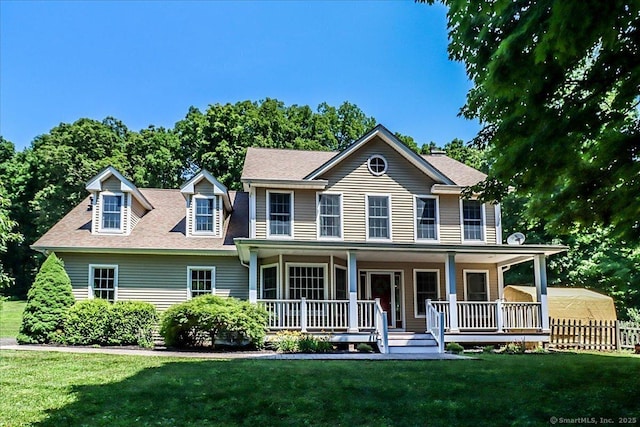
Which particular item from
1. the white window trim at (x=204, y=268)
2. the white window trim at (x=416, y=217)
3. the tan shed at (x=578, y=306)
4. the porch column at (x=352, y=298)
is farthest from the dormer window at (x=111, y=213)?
the tan shed at (x=578, y=306)

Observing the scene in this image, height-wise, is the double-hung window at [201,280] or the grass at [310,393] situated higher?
the double-hung window at [201,280]

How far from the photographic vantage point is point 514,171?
6828 mm

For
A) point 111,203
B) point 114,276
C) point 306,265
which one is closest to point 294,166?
point 306,265

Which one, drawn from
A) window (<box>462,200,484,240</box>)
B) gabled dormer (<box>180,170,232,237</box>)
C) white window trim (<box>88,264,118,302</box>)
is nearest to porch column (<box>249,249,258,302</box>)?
gabled dormer (<box>180,170,232,237</box>)

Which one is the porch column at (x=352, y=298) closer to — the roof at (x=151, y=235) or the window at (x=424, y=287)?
the window at (x=424, y=287)

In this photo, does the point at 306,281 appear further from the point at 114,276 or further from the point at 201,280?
the point at 114,276

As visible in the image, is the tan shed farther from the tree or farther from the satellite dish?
the tree

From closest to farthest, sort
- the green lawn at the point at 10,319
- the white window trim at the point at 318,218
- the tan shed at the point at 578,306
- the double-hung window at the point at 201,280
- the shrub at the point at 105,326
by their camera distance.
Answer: the shrub at the point at 105,326 < the white window trim at the point at 318,218 < the double-hung window at the point at 201,280 < the tan shed at the point at 578,306 < the green lawn at the point at 10,319

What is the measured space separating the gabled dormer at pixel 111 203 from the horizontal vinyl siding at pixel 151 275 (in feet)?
3.67

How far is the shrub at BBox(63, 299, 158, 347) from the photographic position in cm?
1619

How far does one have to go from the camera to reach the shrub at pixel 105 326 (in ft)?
53.1

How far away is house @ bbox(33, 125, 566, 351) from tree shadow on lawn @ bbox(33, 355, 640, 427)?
275 inches

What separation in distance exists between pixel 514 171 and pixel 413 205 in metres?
12.6

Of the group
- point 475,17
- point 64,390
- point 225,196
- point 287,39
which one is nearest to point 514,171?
point 475,17
